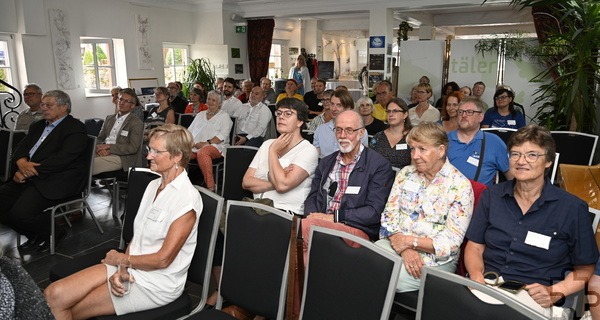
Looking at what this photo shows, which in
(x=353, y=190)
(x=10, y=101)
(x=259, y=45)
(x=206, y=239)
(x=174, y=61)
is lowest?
(x=206, y=239)

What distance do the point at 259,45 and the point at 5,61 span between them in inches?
223

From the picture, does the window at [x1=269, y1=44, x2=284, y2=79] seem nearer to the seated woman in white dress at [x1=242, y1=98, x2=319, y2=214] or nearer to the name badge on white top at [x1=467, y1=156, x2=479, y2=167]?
the seated woman in white dress at [x1=242, y1=98, x2=319, y2=214]

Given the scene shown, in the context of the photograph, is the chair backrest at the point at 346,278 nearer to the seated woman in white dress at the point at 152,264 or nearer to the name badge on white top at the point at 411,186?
the seated woman in white dress at the point at 152,264

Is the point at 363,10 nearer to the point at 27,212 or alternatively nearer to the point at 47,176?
the point at 47,176

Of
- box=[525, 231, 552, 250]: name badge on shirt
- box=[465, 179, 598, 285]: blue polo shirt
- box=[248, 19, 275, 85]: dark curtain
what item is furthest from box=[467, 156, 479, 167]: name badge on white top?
box=[248, 19, 275, 85]: dark curtain

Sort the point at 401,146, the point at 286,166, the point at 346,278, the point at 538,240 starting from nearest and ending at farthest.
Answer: the point at 346,278 < the point at 538,240 < the point at 286,166 < the point at 401,146

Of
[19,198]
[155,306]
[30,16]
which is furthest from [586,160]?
[30,16]

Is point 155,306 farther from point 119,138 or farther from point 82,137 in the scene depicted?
point 119,138

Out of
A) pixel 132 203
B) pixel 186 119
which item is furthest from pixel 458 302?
pixel 186 119

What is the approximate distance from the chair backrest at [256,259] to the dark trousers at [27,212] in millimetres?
2335

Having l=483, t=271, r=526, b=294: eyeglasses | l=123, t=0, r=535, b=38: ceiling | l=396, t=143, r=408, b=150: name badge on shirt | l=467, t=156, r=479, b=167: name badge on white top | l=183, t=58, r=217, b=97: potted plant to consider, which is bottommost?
l=483, t=271, r=526, b=294: eyeglasses

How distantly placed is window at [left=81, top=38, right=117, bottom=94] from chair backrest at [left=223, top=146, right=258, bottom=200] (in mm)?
6448

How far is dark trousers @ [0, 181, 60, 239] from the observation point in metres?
3.47

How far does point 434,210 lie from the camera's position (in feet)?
7.09
